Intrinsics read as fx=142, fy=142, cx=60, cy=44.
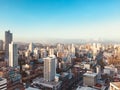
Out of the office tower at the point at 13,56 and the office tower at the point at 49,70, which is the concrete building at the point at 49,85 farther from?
the office tower at the point at 13,56

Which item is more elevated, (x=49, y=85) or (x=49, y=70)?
(x=49, y=70)

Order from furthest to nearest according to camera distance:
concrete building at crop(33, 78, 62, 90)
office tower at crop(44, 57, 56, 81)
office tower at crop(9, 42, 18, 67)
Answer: office tower at crop(9, 42, 18, 67), office tower at crop(44, 57, 56, 81), concrete building at crop(33, 78, 62, 90)

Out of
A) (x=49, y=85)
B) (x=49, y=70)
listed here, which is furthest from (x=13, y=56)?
(x=49, y=85)

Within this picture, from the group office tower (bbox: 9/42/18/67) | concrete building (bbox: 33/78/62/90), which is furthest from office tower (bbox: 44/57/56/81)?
office tower (bbox: 9/42/18/67)

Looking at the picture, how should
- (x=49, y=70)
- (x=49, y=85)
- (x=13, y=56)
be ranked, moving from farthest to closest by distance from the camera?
(x=13, y=56), (x=49, y=70), (x=49, y=85)

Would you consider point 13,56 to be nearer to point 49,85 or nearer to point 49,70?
point 49,70

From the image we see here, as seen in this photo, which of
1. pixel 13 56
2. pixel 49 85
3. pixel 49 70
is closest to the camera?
pixel 49 85

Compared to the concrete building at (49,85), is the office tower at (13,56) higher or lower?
higher

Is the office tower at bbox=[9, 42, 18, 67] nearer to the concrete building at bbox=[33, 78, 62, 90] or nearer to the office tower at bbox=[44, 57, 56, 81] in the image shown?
the office tower at bbox=[44, 57, 56, 81]

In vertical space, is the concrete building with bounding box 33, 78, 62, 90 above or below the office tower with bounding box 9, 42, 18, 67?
below

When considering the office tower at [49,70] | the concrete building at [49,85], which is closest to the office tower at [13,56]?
the office tower at [49,70]

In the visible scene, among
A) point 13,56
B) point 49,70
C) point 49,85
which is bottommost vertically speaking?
point 49,85

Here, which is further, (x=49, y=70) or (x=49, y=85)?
(x=49, y=70)
